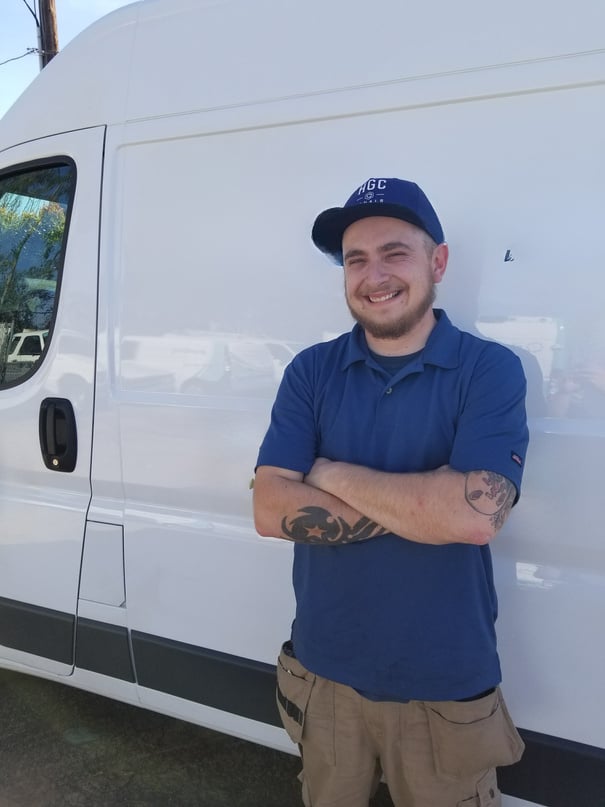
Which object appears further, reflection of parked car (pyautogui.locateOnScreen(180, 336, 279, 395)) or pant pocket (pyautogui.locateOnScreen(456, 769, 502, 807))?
reflection of parked car (pyautogui.locateOnScreen(180, 336, 279, 395))

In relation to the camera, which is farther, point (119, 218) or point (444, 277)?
point (119, 218)

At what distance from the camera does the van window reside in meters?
2.23

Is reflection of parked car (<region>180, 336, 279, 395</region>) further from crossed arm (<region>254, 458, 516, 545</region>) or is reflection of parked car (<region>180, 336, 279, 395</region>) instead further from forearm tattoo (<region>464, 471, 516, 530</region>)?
forearm tattoo (<region>464, 471, 516, 530</region>)

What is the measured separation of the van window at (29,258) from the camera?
2.23 metres

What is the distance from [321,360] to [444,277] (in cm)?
40

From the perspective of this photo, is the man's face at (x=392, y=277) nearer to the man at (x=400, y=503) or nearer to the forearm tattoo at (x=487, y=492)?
the man at (x=400, y=503)

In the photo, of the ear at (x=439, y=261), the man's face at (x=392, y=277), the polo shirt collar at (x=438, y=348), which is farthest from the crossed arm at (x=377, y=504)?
the ear at (x=439, y=261)

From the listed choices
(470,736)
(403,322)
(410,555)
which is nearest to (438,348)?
(403,322)

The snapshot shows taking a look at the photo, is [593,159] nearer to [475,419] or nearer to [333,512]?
[475,419]

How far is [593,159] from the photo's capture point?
4.86 feet

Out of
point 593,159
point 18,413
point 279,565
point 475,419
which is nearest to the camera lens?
point 475,419

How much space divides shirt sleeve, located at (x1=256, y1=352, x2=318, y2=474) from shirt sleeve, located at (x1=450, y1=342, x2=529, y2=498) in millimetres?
347

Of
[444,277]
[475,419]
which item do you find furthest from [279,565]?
[444,277]

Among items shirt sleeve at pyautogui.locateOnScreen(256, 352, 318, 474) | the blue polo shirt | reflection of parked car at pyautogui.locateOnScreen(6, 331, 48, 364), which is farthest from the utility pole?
the blue polo shirt
